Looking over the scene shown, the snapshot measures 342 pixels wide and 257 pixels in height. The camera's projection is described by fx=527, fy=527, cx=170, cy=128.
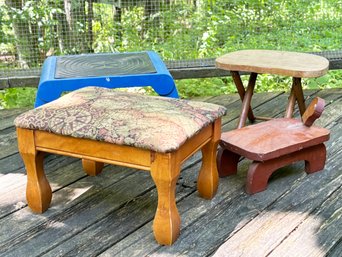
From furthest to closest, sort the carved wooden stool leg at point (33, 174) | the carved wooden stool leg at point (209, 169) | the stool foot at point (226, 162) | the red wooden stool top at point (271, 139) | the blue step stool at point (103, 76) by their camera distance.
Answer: the blue step stool at point (103, 76) → the stool foot at point (226, 162) → the red wooden stool top at point (271, 139) → the carved wooden stool leg at point (209, 169) → the carved wooden stool leg at point (33, 174)

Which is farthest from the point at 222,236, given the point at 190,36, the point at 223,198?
the point at 190,36

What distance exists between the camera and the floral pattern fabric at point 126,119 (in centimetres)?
187

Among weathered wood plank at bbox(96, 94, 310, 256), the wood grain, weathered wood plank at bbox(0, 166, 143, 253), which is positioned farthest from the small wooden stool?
weathered wood plank at bbox(0, 166, 143, 253)

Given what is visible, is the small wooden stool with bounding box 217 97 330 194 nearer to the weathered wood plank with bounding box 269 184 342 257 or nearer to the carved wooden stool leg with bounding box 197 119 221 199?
the carved wooden stool leg with bounding box 197 119 221 199

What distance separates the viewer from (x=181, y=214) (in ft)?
7.32

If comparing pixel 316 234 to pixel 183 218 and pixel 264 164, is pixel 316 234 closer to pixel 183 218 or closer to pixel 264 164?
pixel 264 164

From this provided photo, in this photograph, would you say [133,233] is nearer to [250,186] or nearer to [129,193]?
[129,193]

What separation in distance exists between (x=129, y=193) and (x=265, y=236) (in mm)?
688

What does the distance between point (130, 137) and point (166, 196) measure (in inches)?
10.1

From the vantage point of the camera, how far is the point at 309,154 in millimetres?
2541

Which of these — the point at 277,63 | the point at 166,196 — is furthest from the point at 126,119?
the point at 277,63

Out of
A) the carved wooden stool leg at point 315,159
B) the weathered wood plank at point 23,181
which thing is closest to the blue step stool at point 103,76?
the weathered wood plank at point 23,181

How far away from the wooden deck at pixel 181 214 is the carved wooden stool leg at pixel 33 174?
6 cm

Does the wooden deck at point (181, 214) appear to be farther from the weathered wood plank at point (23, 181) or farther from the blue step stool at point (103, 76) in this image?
the blue step stool at point (103, 76)
